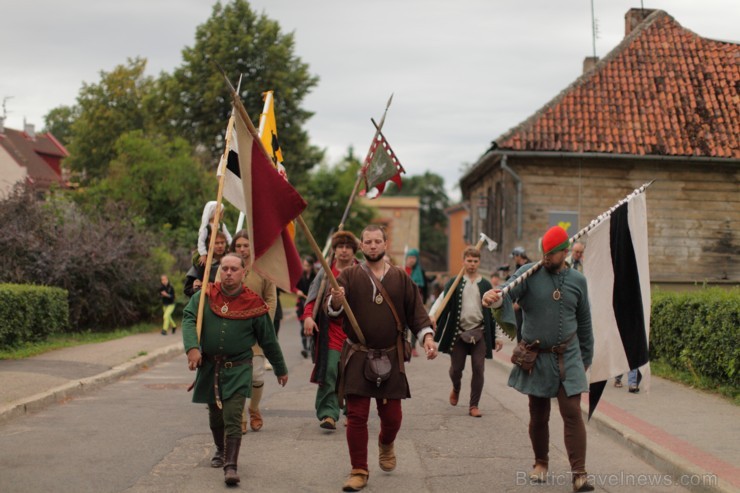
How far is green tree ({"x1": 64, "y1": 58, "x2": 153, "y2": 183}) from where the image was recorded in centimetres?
5462

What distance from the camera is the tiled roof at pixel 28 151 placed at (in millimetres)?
59125

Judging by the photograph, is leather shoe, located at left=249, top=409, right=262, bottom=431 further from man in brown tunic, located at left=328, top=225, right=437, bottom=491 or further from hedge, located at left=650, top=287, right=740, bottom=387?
hedge, located at left=650, top=287, right=740, bottom=387

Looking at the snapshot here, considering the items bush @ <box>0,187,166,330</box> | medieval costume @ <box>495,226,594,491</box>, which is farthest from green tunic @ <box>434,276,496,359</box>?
bush @ <box>0,187,166,330</box>

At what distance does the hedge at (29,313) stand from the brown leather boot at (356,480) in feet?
30.4

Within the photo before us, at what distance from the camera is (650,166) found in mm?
25641

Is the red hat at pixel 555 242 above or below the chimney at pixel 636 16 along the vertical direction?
below

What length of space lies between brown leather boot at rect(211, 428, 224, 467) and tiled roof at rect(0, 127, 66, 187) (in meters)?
53.2

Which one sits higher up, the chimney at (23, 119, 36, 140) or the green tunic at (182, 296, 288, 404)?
the chimney at (23, 119, 36, 140)

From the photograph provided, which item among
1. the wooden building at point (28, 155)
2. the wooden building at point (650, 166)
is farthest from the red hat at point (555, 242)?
the wooden building at point (28, 155)

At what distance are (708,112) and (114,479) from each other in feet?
73.5

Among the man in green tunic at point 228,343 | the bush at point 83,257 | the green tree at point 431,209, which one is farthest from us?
the green tree at point 431,209

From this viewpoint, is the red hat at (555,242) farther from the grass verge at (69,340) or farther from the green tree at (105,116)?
the green tree at (105,116)

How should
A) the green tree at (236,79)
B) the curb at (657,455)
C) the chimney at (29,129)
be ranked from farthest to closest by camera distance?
the chimney at (29,129)
the green tree at (236,79)
the curb at (657,455)

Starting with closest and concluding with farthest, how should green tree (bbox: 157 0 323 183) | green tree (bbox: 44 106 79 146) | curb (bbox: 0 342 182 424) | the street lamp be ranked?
curb (bbox: 0 342 182 424), the street lamp, green tree (bbox: 157 0 323 183), green tree (bbox: 44 106 79 146)
